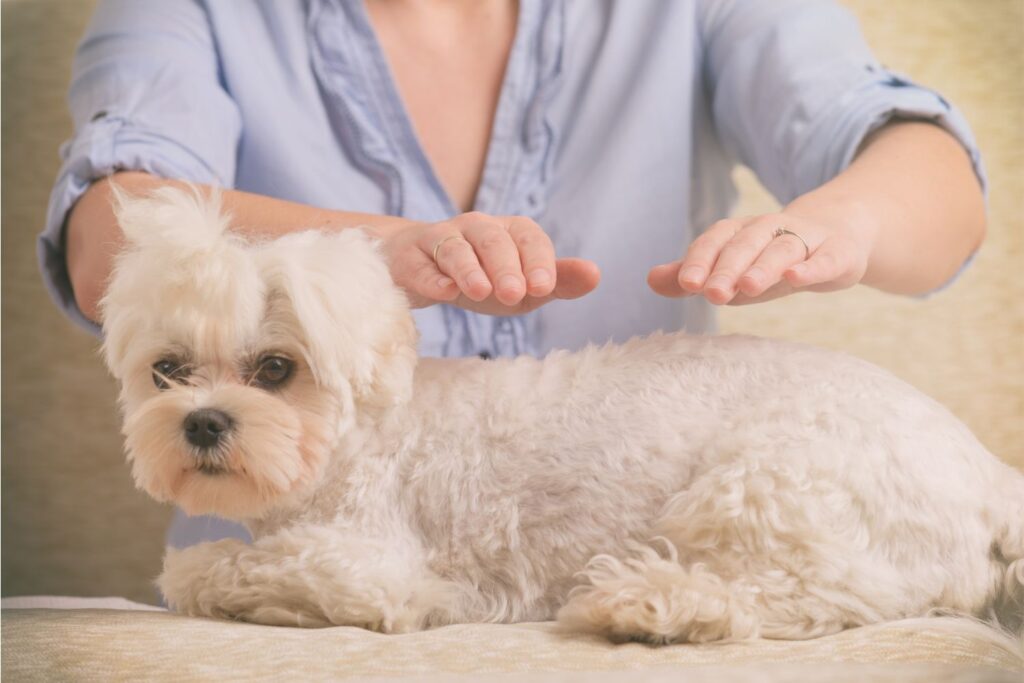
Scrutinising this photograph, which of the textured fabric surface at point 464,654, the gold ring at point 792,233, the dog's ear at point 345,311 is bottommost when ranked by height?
the textured fabric surface at point 464,654

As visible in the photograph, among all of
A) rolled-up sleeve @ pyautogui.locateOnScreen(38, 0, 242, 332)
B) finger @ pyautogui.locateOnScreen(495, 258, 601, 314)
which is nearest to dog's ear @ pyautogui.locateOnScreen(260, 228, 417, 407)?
finger @ pyautogui.locateOnScreen(495, 258, 601, 314)

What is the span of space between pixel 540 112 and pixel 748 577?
68 centimetres

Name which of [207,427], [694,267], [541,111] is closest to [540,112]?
[541,111]

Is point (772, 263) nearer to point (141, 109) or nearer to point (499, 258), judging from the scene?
point (499, 258)

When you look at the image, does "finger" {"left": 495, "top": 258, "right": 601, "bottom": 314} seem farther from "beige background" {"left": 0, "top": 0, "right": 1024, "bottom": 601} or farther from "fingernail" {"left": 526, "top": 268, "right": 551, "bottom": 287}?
"beige background" {"left": 0, "top": 0, "right": 1024, "bottom": 601}

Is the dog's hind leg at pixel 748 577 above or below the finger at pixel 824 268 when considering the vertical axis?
below

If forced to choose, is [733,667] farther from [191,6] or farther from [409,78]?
[191,6]

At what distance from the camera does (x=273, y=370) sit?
0.72 m

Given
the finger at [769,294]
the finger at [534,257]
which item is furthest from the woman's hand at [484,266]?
→ the finger at [769,294]

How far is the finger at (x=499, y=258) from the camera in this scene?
2.18 ft

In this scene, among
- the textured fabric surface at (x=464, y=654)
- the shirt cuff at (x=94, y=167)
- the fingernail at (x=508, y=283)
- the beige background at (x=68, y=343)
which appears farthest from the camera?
the beige background at (x=68, y=343)

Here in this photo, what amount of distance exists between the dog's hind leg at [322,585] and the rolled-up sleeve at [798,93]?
615mm

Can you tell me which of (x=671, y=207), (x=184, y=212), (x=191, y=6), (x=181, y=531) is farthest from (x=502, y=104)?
(x=181, y=531)

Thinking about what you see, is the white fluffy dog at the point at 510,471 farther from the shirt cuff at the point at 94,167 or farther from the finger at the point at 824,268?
the shirt cuff at the point at 94,167
